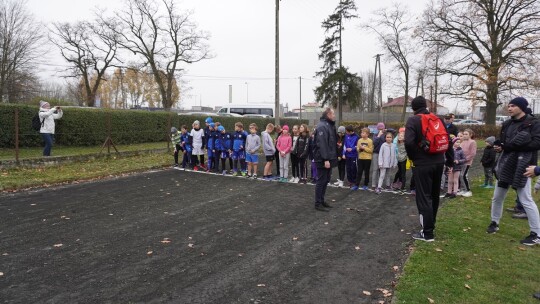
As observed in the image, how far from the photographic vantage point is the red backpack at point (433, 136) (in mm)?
5148

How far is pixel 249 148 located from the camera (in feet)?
38.1

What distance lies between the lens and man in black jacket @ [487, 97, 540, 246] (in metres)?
5.31

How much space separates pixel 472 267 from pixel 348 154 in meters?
5.80

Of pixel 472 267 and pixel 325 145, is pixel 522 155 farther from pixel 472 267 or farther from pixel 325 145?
pixel 325 145

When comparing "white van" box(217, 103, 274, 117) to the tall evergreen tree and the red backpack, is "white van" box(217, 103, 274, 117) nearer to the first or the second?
the tall evergreen tree

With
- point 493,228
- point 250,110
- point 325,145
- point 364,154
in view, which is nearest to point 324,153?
point 325,145

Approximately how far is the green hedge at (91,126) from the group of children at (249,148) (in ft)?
14.2

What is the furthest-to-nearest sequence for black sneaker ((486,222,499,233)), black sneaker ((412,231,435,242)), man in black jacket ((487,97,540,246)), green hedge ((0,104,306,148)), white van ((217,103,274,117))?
white van ((217,103,274,117))
green hedge ((0,104,306,148))
black sneaker ((486,222,499,233))
black sneaker ((412,231,435,242))
man in black jacket ((487,97,540,246))

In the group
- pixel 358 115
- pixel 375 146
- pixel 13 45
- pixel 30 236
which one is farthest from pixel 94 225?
pixel 358 115

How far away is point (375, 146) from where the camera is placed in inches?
406

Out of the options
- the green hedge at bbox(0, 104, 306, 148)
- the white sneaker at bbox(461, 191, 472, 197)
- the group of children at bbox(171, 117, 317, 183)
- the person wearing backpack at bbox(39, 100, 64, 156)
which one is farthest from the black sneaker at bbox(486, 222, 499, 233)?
the green hedge at bbox(0, 104, 306, 148)

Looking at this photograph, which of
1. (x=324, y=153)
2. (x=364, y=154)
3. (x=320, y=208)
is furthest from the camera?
(x=364, y=154)

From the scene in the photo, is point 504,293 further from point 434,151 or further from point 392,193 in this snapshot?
point 392,193

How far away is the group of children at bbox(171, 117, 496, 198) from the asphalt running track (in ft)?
4.35
